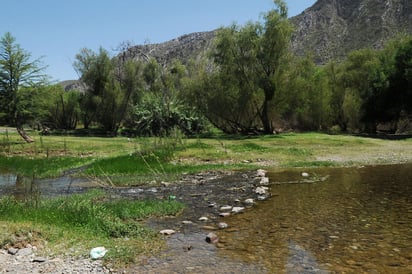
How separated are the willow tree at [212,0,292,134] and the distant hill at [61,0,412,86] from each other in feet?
189

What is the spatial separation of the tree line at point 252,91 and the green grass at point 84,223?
32606 millimetres

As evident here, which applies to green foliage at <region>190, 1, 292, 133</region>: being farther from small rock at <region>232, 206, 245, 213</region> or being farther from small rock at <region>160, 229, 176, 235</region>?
small rock at <region>160, 229, 176, 235</region>

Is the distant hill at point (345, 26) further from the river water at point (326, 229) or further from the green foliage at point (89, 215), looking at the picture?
the green foliage at point (89, 215)

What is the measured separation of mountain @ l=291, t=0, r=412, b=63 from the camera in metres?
123

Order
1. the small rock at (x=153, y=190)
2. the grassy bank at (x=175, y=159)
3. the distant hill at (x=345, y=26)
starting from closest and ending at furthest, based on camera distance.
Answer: the small rock at (x=153, y=190)
the grassy bank at (x=175, y=159)
the distant hill at (x=345, y=26)

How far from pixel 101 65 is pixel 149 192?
53421mm

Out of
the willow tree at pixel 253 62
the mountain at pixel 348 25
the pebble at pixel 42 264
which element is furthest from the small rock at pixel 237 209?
the mountain at pixel 348 25

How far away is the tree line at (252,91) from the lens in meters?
42.6

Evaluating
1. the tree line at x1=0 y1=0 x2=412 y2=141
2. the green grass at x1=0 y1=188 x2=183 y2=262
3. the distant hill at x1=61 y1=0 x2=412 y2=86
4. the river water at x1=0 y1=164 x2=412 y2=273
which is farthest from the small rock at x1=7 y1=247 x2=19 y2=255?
the distant hill at x1=61 y1=0 x2=412 y2=86

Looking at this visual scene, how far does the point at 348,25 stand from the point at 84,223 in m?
152

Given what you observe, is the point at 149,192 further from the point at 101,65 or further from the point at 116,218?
the point at 101,65

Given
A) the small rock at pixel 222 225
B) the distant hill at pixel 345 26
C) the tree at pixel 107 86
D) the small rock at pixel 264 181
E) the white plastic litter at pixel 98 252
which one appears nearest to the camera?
the white plastic litter at pixel 98 252

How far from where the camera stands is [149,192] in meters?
15.7

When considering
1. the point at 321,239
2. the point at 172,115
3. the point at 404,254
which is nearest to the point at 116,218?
the point at 321,239
